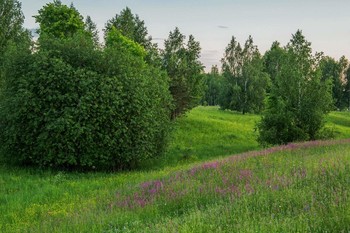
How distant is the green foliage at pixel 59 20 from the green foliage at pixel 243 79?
42.8 metres

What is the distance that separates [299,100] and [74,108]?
1760 centimetres

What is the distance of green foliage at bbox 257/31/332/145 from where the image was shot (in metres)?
28.2

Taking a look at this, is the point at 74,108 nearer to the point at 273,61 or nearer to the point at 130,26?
the point at 130,26

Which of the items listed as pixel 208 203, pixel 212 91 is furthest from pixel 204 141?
pixel 212 91

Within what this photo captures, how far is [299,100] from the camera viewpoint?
28594 millimetres

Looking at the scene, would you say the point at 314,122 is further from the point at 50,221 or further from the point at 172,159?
the point at 50,221

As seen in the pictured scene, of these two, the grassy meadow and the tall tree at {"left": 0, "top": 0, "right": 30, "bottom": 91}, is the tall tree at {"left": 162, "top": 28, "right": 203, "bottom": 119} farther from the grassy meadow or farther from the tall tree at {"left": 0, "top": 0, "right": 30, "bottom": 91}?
the grassy meadow

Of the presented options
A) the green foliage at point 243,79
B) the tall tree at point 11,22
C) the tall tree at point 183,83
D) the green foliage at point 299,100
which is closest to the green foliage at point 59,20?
the tall tree at point 11,22

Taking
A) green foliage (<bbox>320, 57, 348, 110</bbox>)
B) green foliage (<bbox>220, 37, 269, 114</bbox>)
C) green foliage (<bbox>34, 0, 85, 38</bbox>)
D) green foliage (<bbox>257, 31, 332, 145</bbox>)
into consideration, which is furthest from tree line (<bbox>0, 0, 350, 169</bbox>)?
green foliage (<bbox>320, 57, 348, 110</bbox>)

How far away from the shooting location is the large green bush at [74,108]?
18.4m

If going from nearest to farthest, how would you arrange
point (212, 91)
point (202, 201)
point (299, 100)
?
point (202, 201) < point (299, 100) < point (212, 91)

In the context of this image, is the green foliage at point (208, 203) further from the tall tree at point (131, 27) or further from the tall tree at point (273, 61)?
the tall tree at point (273, 61)

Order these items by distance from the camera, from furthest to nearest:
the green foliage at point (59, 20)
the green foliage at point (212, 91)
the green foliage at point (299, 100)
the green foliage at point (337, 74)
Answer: the green foliage at point (212, 91)
the green foliage at point (337, 74)
the green foliage at point (59, 20)
the green foliage at point (299, 100)

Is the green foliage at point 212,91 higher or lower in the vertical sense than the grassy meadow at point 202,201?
higher
